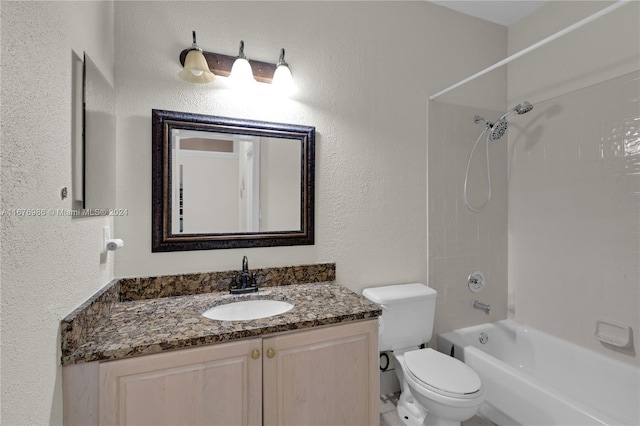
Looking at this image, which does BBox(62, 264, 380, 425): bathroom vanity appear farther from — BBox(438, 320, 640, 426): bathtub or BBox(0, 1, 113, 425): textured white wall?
BBox(438, 320, 640, 426): bathtub

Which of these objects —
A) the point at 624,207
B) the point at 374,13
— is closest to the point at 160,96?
the point at 374,13

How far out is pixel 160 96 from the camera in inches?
63.0

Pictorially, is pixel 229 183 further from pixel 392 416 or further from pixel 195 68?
pixel 392 416

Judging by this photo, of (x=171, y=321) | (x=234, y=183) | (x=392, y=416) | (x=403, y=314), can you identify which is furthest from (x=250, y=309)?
(x=392, y=416)

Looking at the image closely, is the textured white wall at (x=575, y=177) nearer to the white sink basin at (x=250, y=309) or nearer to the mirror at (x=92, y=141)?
the white sink basin at (x=250, y=309)

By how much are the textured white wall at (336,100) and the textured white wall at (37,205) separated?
17.0 inches

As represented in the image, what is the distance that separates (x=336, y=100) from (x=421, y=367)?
5.28ft

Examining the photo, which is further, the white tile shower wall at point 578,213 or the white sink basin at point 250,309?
the white tile shower wall at point 578,213

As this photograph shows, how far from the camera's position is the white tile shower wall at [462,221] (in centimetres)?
226

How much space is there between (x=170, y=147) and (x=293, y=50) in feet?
2.94

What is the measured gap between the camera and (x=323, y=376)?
1338mm

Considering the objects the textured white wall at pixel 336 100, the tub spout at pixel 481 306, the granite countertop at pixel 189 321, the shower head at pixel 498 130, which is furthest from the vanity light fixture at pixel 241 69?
the tub spout at pixel 481 306

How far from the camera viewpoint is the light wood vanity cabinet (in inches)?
41.1

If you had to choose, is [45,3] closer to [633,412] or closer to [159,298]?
[159,298]
